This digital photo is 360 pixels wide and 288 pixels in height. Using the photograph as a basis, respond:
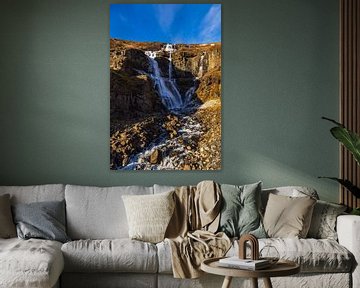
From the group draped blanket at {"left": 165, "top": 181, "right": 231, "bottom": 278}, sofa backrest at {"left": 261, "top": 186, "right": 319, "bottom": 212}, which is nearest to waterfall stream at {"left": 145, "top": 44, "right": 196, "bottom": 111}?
draped blanket at {"left": 165, "top": 181, "right": 231, "bottom": 278}

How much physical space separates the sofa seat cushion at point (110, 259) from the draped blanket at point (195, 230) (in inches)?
7.7

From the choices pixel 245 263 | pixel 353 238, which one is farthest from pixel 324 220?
pixel 245 263

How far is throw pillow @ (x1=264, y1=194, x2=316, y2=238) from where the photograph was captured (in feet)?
19.1

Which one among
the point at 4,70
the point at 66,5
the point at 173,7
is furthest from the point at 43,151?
the point at 173,7

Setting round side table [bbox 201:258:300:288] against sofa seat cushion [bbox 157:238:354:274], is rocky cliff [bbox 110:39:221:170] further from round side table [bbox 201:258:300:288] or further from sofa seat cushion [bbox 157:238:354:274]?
round side table [bbox 201:258:300:288]

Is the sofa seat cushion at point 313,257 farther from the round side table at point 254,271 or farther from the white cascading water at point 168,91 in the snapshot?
the white cascading water at point 168,91

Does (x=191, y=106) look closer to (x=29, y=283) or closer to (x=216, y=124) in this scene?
(x=216, y=124)

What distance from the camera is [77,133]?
21.6 ft

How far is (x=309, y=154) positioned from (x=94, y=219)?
6.71ft

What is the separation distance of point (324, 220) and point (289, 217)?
332mm

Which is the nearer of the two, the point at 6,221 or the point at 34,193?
the point at 6,221

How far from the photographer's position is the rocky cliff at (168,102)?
6.55m

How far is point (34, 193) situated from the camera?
6.15m

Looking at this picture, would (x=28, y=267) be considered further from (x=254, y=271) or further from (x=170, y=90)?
(x=170, y=90)
